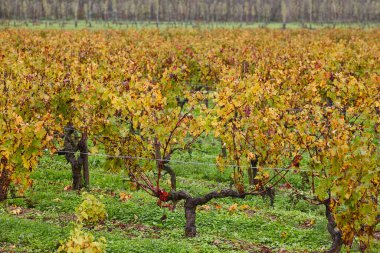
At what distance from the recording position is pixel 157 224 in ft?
39.5

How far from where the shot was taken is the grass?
35.4ft

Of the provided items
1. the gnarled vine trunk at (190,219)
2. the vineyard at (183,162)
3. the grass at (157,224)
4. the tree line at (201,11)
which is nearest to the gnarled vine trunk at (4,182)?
the vineyard at (183,162)

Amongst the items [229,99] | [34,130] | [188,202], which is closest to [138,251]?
[188,202]

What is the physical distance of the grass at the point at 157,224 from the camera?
10797 mm

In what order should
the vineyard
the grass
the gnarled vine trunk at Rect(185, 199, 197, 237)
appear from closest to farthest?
the vineyard → the grass → the gnarled vine trunk at Rect(185, 199, 197, 237)

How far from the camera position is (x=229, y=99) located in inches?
464

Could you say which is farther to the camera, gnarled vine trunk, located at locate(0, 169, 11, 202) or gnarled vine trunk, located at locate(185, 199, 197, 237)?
gnarled vine trunk, located at locate(185, 199, 197, 237)

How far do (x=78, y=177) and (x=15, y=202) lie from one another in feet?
5.50

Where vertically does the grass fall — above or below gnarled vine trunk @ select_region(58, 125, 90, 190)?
below

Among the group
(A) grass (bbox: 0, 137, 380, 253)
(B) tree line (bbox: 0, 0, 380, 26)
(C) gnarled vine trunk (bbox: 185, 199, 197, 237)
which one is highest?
(B) tree line (bbox: 0, 0, 380, 26)

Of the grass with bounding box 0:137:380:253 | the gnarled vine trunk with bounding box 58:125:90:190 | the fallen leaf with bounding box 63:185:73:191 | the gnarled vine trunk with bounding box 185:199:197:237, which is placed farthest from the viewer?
the fallen leaf with bounding box 63:185:73:191

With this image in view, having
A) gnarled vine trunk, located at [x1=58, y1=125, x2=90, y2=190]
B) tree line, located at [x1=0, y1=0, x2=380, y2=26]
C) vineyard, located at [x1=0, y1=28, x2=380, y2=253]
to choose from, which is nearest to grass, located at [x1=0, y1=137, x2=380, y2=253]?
vineyard, located at [x1=0, y1=28, x2=380, y2=253]

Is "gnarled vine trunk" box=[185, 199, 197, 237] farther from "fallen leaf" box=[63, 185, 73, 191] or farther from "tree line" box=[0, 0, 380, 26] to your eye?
"tree line" box=[0, 0, 380, 26]

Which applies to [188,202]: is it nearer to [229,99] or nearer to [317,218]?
[229,99]
